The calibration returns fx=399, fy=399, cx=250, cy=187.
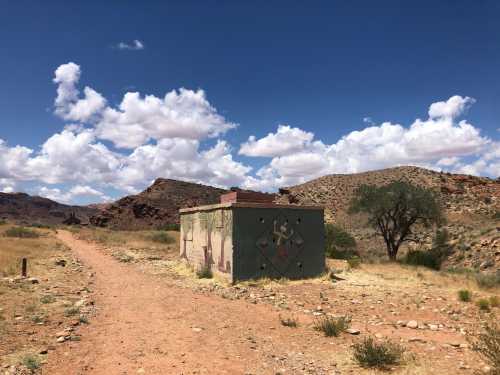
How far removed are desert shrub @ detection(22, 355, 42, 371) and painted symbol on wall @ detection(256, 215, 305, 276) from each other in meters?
9.60

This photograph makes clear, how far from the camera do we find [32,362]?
21.1ft

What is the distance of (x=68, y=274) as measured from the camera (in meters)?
17.1

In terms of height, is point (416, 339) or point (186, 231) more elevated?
point (186, 231)

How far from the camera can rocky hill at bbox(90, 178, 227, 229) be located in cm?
6112

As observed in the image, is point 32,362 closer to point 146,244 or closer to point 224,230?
point 224,230

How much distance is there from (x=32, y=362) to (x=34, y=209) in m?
112

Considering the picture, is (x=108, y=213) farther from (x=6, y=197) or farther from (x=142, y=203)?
(x=6, y=197)

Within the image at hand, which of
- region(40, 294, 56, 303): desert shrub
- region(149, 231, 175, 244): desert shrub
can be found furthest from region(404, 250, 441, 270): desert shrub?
region(40, 294, 56, 303): desert shrub

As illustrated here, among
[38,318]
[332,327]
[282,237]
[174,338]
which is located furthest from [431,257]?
[38,318]

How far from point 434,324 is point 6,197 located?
12163 cm

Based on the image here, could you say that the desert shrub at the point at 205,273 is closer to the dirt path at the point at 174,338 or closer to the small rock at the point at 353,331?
the dirt path at the point at 174,338

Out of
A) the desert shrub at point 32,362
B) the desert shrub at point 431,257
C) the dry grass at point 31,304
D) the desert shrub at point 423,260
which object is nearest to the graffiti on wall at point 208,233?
the dry grass at point 31,304

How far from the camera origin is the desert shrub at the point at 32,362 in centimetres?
633

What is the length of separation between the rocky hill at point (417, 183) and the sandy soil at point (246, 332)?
837 inches
